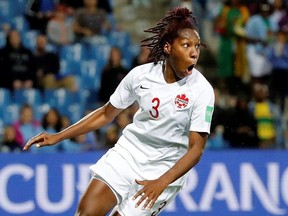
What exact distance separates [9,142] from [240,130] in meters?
2.56

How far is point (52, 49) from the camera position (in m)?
10.6

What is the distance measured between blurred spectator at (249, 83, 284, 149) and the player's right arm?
4.29 m

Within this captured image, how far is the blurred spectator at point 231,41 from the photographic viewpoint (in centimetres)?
1077

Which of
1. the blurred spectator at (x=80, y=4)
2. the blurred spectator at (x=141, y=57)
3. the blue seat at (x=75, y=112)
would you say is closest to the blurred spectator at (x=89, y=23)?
the blurred spectator at (x=80, y=4)

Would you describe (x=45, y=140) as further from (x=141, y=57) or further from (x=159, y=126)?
(x=141, y=57)

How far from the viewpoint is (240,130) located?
980 cm

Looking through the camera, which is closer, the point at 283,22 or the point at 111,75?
the point at 111,75

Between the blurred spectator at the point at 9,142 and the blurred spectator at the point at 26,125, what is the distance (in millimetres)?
46

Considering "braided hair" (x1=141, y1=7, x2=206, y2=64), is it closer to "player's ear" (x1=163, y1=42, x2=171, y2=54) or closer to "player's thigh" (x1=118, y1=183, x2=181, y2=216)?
"player's ear" (x1=163, y1=42, x2=171, y2=54)

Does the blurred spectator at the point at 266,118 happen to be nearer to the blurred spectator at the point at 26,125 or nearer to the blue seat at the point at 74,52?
the blue seat at the point at 74,52

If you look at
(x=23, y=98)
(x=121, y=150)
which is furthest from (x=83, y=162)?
(x=121, y=150)

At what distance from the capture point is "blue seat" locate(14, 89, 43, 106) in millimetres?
10117

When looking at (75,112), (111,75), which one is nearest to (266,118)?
(111,75)

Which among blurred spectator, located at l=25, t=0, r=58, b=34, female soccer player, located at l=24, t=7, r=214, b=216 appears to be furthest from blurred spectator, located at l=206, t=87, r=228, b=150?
female soccer player, located at l=24, t=7, r=214, b=216
